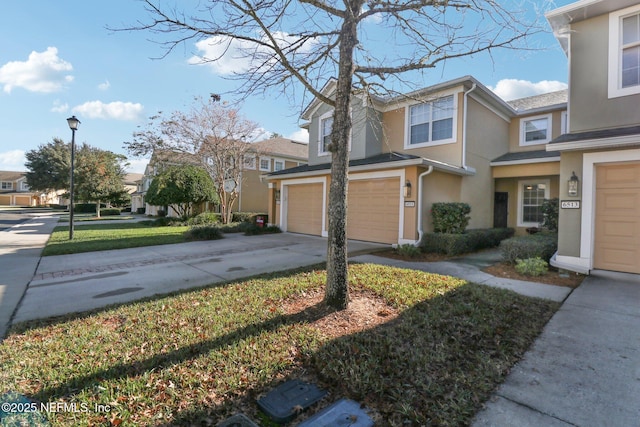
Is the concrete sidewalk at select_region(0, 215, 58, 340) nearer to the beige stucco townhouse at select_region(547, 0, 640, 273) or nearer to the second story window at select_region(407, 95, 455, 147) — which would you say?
the beige stucco townhouse at select_region(547, 0, 640, 273)

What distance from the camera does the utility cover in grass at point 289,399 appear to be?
2.27 m

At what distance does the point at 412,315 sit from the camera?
4.01 m

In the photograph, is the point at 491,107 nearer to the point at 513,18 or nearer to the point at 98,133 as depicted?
the point at 513,18

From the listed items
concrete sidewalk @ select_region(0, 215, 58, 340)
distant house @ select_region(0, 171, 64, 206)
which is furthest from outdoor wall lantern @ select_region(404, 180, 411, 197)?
distant house @ select_region(0, 171, 64, 206)

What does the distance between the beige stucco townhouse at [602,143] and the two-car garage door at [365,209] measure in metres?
4.58

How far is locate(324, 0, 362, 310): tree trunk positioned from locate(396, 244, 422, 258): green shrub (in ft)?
16.6

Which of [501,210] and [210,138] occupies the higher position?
[210,138]

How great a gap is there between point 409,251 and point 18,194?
8032 centimetres

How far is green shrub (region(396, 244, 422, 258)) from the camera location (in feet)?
28.9

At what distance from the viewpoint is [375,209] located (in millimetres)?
10844

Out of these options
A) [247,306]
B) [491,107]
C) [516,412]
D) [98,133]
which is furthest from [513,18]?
[98,133]

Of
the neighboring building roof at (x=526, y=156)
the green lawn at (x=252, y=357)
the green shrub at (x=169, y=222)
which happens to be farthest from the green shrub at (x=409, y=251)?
the green shrub at (x=169, y=222)

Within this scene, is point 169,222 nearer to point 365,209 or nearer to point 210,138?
point 210,138

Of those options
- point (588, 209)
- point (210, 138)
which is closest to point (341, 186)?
point (588, 209)
